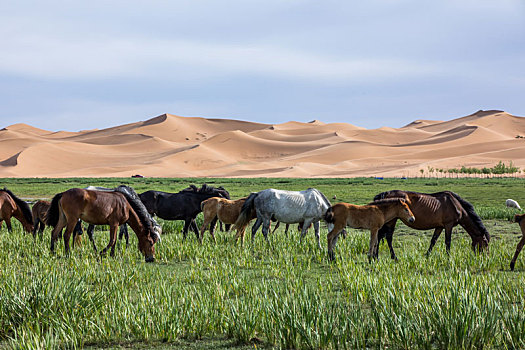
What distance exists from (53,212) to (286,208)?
5.70m

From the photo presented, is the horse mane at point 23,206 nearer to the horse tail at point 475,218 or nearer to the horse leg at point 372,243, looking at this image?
the horse leg at point 372,243

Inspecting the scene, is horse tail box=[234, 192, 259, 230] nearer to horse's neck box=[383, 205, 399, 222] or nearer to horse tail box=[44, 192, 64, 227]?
horse's neck box=[383, 205, 399, 222]

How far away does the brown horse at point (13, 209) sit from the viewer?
13.5 m

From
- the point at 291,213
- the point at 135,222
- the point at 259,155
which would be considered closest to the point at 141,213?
the point at 135,222

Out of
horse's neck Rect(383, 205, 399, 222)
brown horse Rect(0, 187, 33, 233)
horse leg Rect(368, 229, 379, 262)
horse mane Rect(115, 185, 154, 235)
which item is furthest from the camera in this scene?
brown horse Rect(0, 187, 33, 233)

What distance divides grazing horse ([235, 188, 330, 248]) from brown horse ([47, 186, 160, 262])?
2.87 meters

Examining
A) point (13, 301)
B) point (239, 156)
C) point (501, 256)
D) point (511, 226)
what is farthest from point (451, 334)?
point (239, 156)

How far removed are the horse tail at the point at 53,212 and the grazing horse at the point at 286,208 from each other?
14.6 ft

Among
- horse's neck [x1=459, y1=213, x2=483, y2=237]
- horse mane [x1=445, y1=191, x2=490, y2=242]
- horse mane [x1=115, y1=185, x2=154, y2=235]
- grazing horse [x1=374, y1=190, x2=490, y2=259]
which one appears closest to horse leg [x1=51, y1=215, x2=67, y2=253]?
horse mane [x1=115, y1=185, x2=154, y2=235]

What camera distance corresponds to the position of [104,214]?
10570 mm

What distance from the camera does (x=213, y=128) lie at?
195m

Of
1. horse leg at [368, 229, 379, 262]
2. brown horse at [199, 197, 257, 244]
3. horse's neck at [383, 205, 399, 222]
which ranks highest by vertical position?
horse's neck at [383, 205, 399, 222]

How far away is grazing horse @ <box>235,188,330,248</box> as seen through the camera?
12.7m

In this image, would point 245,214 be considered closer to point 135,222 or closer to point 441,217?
point 135,222
